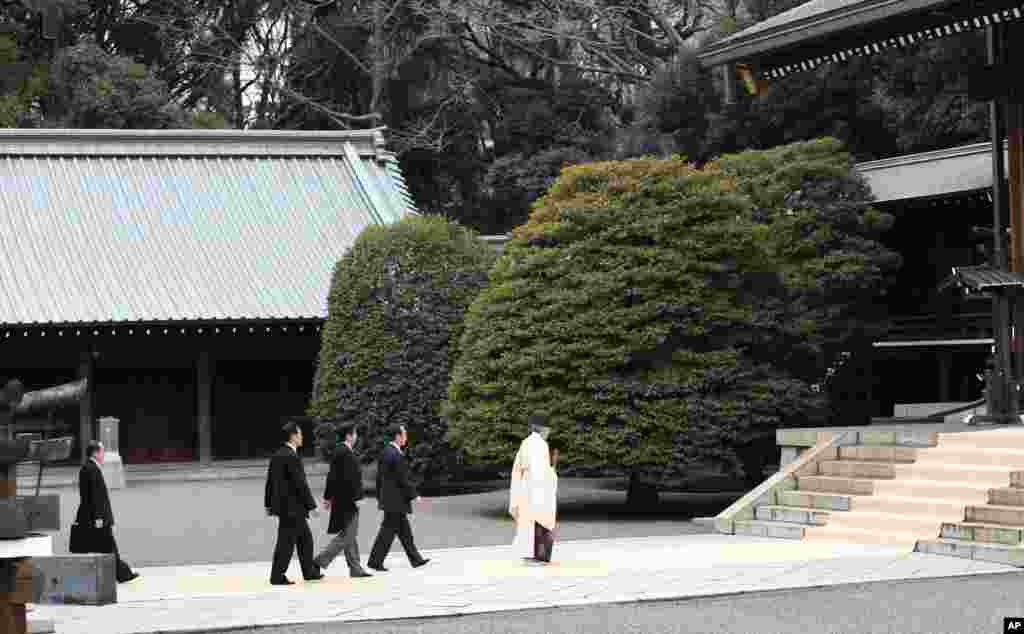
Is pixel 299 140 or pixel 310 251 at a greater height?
pixel 299 140

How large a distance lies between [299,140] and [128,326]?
331 inches

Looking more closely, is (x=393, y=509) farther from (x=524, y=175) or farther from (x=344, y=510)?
(x=524, y=175)

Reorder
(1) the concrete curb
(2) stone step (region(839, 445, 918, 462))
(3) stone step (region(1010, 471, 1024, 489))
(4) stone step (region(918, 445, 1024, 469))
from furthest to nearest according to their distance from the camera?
(2) stone step (region(839, 445, 918, 462)) < (4) stone step (region(918, 445, 1024, 469)) < (3) stone step (region(1010, 471, 1024, 489)) < (1) the concrete curb

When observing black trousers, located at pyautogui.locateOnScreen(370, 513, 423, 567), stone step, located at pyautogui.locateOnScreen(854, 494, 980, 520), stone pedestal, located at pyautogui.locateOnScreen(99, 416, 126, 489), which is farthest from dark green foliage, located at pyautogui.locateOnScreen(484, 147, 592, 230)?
black trousers, located at pyautogui.locateOnScreen(370, 513, 423, 567)

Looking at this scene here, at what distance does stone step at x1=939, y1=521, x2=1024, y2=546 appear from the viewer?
50.4ft

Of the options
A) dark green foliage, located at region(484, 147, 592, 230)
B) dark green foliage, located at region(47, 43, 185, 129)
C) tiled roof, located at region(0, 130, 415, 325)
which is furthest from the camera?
dark green foliage, located at region(484, 147, 592, 230)

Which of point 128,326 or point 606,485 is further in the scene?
point 128,326

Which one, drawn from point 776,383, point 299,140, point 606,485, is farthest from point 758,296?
point 299,140

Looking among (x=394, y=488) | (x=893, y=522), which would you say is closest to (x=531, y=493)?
(x=394, y=488)

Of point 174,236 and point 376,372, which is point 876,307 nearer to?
point 376,372

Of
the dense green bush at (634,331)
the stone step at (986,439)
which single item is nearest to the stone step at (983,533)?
the stone step at (986,439)

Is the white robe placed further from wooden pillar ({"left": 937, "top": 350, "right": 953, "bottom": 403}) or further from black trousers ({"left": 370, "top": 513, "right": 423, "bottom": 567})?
wooden pillar ({"left": 937, "top": 350, "right": 953, "bottom": 403})

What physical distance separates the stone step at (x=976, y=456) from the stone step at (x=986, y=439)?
0.11 metres

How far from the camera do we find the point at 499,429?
2127cm
